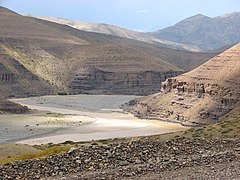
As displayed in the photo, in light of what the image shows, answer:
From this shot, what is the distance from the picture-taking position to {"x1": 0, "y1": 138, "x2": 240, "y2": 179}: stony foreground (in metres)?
16.9

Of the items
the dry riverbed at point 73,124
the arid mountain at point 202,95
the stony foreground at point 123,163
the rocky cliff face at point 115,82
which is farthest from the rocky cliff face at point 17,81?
the stony foreground at point 123,163

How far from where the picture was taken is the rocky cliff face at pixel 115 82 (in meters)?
152

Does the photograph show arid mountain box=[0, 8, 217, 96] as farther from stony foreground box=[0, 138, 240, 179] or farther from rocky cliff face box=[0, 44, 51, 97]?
stony foreground box=[0, 138, 240, 179]

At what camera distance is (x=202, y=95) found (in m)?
86.1

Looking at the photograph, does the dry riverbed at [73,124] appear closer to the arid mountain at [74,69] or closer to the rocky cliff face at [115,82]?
the arid mountain at [74,69]

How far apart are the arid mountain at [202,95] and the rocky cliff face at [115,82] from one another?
50.8m

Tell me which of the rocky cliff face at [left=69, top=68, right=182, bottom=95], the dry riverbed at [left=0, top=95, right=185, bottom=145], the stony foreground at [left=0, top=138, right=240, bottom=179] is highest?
the rocky cliff face at [left=69, top=68, right=182, bottom=95]

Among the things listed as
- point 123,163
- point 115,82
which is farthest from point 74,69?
point 123,163

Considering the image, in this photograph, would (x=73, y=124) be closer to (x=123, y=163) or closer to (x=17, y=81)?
(x=17, y=81)

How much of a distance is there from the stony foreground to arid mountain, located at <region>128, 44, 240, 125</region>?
188 feet

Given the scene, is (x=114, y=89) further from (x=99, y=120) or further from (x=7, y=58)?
(x=99, y=120)

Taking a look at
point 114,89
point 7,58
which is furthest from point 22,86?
point 114,89

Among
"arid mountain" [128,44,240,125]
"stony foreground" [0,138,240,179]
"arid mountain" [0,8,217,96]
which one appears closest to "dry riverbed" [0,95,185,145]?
"arid mountain" [128,44,240,125]

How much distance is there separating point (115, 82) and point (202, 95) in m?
69.1
